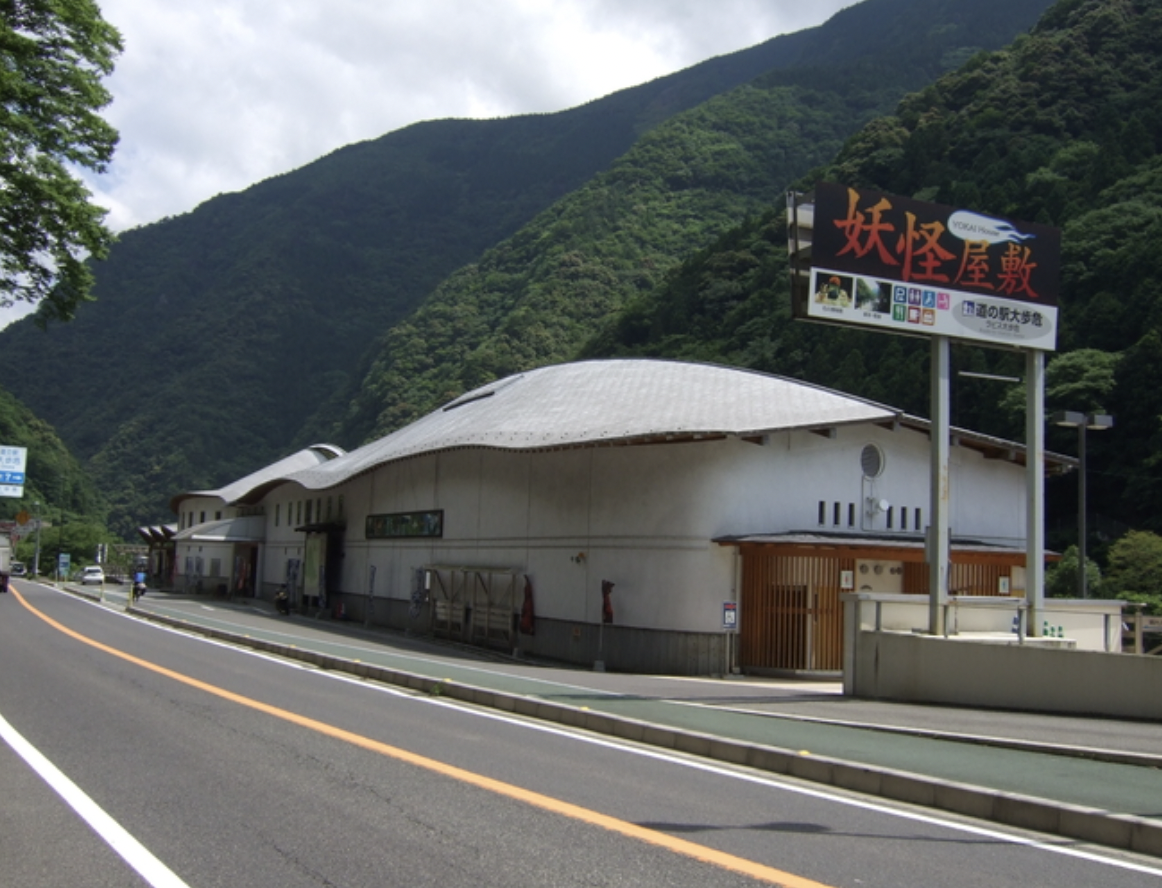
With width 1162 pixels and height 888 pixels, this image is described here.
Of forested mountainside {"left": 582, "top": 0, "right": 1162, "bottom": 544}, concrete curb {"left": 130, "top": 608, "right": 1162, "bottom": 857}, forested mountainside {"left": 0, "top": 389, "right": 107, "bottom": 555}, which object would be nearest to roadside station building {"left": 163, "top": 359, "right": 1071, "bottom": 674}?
concrete curb {"left": 130, "top": 608, "right": 1162, "bottom": 857}

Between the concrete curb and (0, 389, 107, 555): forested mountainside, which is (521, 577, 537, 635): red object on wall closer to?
the concrete curb

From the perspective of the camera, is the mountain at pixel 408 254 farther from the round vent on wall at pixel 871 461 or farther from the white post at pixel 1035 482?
the white post at pixel 1035 482

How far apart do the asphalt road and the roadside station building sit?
43.0ft

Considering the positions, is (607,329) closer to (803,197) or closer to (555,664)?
(555,664)

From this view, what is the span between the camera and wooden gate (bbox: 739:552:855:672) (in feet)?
81.0

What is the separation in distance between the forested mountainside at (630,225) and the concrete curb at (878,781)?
7489cm

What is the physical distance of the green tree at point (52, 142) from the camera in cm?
1823

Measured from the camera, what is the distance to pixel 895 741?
11289 millimetres

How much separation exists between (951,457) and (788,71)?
119393 mm

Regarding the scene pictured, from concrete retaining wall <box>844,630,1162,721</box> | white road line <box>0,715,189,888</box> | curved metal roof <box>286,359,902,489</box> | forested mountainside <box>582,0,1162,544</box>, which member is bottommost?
white road line <box>0,715,189,888</box>

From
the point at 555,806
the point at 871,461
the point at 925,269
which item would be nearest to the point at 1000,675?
the point at 925,269

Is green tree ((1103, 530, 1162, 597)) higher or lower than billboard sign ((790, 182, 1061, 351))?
lower

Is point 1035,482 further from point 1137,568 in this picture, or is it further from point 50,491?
point 50,491

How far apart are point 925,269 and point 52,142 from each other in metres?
15.5
